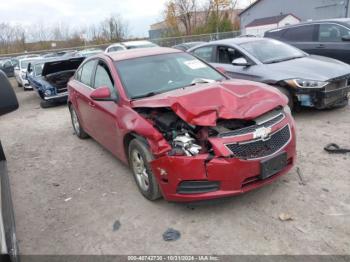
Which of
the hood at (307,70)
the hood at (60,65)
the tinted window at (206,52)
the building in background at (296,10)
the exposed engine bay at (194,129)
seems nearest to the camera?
the exposed engine bay at (194,129)

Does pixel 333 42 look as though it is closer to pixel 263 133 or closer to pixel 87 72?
pixel 87 72

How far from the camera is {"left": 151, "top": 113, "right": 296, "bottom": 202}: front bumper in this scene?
339 centimetres

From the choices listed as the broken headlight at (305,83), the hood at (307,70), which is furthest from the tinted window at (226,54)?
the broken headlight at (305,83)

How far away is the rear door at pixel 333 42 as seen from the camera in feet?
28.7

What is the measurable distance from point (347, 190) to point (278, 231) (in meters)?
1.10

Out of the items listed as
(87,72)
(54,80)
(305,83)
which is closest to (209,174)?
(87,72)

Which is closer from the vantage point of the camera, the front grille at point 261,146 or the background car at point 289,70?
the front grille at point 261,146

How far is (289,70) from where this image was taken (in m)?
6.45

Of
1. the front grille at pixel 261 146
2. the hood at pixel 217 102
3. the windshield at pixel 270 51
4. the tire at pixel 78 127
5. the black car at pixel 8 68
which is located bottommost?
the black car at pixel 8 68

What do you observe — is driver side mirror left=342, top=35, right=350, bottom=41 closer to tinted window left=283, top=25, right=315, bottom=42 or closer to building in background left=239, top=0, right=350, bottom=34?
tinted window left=283, top=25, right=315, bottom=42

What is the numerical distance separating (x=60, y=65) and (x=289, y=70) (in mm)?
7729

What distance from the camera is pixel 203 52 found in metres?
8.41

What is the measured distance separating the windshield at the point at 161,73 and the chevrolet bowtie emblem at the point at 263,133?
1327 mm

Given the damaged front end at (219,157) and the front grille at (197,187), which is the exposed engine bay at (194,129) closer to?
the damaged front end at (219,157)
